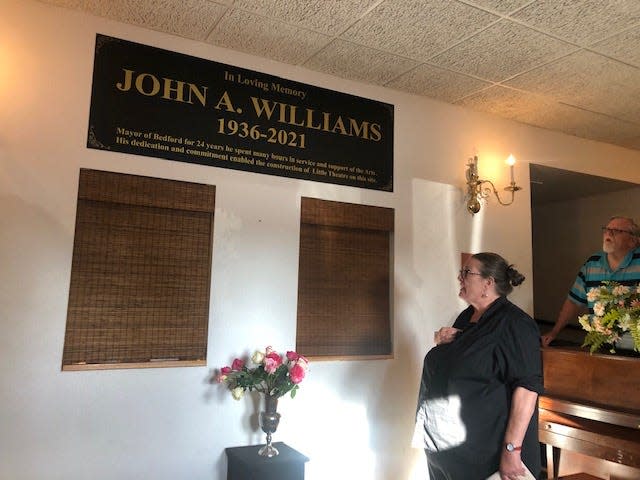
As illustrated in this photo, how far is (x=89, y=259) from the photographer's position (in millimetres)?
2338

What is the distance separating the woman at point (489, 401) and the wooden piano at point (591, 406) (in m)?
0.61

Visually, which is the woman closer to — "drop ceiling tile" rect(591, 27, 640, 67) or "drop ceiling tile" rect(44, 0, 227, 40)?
"drop ceiling tile" rect(591, 27, 640, 67)

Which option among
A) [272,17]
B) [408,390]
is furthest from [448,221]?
[272,17]

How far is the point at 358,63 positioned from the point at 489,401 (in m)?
1.96

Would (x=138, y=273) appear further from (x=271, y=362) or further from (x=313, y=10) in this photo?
(x=313, y=10)

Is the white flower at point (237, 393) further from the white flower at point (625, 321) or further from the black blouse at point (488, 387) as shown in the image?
the white flower at point (625, 321)

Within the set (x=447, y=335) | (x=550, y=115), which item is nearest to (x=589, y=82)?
(x=550, y=115)

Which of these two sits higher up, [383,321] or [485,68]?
[485,68]

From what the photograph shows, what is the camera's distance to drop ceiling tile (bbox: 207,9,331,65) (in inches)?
96.6

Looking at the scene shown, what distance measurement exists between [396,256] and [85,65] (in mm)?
2021

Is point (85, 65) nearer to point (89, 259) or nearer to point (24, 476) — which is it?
point (89, 259)

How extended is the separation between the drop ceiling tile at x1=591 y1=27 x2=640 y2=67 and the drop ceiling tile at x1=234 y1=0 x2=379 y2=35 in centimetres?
129

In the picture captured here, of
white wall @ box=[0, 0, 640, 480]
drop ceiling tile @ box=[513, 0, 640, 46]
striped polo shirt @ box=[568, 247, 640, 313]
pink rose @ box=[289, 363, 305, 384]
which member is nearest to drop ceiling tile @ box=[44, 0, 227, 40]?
white wall @ box=[0, 0, 640, 480]

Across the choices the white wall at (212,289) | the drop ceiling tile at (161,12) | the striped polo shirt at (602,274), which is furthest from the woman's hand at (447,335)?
the drop ceiling tile at (161,12)
